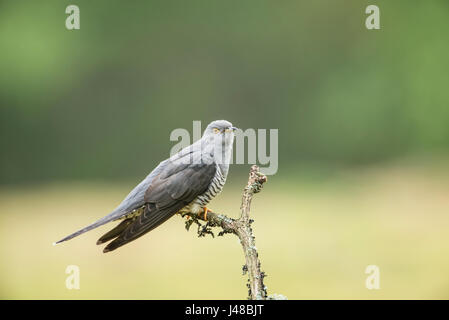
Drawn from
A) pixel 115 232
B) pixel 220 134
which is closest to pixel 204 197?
pixel 220 134

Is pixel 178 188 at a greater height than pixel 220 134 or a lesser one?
lesser

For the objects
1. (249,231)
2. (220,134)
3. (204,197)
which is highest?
(220,134)

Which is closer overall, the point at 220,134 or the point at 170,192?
the point at 170,192

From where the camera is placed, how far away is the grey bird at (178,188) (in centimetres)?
228

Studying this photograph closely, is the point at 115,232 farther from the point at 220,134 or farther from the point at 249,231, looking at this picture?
the point at 220,134

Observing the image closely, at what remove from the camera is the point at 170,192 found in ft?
7.91

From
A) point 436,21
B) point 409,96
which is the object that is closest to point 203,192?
point 409,96

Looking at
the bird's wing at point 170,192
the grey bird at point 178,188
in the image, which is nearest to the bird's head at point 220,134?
the grey bird at point 178,188

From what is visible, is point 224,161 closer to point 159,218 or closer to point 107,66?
point 159,218

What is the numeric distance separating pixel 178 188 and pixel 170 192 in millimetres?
49

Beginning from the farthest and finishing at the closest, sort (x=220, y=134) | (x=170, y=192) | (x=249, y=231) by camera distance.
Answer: (x=220, y=134) < (x=170, y=192) < (x=249, y=231)

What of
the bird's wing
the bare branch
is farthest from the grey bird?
the bare branch

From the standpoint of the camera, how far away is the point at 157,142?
866 cm

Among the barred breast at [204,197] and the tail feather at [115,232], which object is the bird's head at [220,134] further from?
the tail feather at [115,232]
